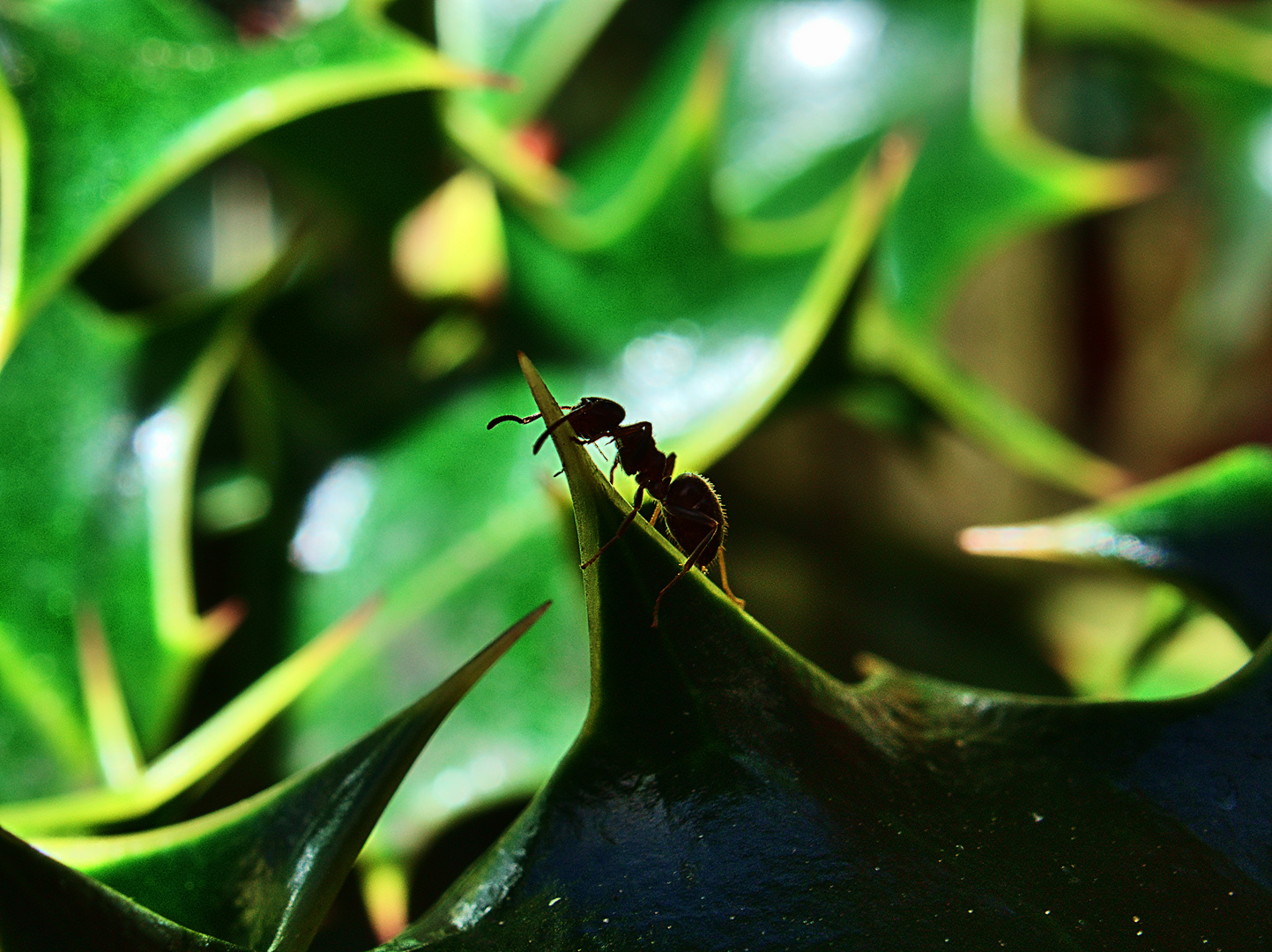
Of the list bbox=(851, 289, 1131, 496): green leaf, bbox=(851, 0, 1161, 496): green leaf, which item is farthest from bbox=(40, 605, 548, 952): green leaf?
bbox=(851, 0, 1161, 496): green leaf

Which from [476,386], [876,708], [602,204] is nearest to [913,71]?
[602,204]

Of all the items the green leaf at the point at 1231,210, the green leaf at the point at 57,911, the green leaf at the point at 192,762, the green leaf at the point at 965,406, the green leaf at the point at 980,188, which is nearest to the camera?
the green leaf at the point at 57,911

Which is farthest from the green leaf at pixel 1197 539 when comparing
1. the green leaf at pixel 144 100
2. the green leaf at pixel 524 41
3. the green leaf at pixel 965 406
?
the green leaf at pixel 524 41

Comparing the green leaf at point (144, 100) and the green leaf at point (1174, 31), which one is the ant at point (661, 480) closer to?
the green leaf at point (144, 100)

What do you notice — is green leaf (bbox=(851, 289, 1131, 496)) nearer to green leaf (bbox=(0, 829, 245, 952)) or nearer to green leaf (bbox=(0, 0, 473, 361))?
green leaf (bbox=(0, 0, 473, 361))

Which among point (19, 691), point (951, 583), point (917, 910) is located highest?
point (19, 691)

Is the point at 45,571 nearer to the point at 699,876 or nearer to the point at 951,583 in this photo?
the point at 699,876

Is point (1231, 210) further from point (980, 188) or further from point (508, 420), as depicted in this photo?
point (508, 420)
